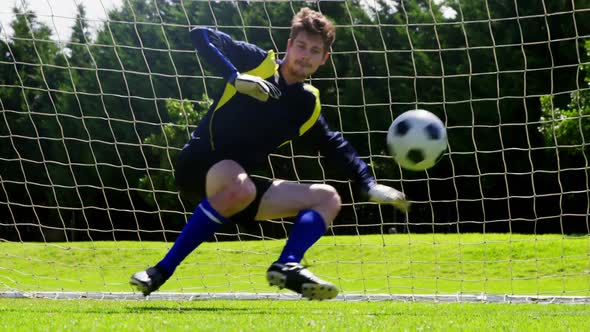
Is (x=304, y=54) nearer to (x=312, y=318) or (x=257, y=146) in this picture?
(x=257, y=146)

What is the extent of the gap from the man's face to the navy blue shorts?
722mm

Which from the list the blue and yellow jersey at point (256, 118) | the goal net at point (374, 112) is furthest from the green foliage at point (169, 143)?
the blue and yellow jersey at point (256, 118)

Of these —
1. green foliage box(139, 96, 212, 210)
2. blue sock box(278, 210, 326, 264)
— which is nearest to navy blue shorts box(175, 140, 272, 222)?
blue sock box(278, 210, 326, 264)

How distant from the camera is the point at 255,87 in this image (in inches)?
201

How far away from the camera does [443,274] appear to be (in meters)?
11.4

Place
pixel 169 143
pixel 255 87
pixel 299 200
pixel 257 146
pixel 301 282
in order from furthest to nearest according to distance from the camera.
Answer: pixel 169 143
pixel 257 146
pixel 299 200
pixel 255 87
pixel 301 282

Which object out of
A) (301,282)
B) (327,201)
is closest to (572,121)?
(327,201)

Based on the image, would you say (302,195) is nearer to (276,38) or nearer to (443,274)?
(443,274)

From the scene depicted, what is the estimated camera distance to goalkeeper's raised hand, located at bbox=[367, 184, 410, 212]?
16.8 feet

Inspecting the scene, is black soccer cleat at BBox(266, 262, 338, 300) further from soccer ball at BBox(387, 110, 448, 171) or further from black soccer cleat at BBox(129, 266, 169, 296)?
soccer ball at BBox(387, 110, 448, 171)

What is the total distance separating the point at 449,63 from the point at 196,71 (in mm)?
8025

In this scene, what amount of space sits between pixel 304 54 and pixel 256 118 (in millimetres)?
502

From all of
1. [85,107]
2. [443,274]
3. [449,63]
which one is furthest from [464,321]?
[85,107]

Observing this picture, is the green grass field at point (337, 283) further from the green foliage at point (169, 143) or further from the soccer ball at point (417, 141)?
the green foliage at point (169, 143)
